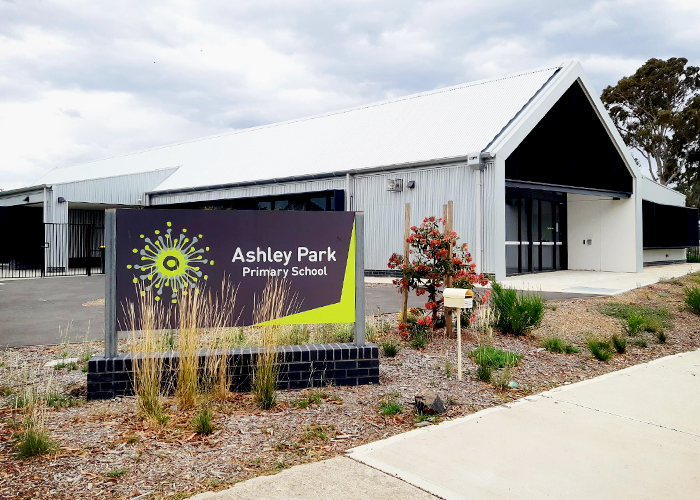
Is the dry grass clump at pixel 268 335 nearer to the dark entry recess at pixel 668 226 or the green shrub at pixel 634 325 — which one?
the green shrub at pixel 634 325

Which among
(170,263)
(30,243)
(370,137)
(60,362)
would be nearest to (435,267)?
(170,263)

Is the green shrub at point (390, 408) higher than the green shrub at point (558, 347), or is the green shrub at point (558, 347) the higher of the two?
the green shrub at point (558, 347)

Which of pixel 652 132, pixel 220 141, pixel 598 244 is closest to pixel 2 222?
pixel 220 141

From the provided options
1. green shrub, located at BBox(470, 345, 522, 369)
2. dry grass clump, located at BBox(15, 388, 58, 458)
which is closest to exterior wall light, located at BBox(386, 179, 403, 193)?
green shrub, located at BBox(470, 345, 522, 369)

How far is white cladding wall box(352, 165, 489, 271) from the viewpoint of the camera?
18.4 m

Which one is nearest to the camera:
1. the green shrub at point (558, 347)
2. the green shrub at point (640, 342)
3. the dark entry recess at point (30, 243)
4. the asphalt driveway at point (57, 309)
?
the green shrub at point (558, 347)

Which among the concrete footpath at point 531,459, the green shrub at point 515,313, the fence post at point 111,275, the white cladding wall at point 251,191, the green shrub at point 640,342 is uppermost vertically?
the white cladding wall at point 251,191

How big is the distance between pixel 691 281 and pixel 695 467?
14951 millimetres

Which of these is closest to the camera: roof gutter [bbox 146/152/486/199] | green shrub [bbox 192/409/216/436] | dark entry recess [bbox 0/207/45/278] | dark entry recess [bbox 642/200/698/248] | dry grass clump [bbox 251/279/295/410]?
green shrub [bbox 192/409/216/436]

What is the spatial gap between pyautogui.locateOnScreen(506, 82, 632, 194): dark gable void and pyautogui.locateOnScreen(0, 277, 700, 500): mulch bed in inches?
495

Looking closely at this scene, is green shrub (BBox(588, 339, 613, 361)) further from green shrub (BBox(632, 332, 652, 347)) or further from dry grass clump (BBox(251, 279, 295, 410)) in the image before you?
dry grass clump (BBox(251, 279, 295, 410))

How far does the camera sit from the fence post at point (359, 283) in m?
A: 6.04

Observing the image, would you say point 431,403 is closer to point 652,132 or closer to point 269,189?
point 269,189

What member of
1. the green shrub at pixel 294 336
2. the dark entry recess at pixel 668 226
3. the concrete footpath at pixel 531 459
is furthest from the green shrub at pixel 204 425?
the dark entry recess at pixel 668 226
